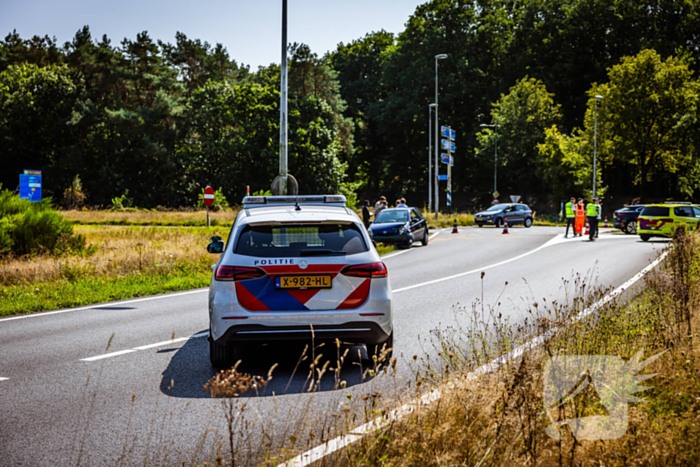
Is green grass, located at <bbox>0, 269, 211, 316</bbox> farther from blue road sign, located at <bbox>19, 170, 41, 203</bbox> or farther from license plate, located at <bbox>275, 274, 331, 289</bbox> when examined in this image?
blue road sign, located at <bbox>19, 170, 41, 203</bbox>

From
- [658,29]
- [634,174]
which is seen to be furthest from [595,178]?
[658,29]

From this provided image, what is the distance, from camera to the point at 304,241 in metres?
6.61

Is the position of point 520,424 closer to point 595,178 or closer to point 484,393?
point 484,393

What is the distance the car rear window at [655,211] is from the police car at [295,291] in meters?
25.0

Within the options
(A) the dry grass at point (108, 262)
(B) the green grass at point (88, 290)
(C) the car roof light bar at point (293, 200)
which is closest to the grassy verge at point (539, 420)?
(C) the car roof light bar at point (293, 200)

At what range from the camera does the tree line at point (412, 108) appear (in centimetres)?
5575

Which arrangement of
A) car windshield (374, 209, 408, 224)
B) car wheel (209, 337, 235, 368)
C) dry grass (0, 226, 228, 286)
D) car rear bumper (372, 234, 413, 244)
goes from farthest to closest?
1. car windshield (374, 209, 408, 224)
2. car rear bumper (372, 234, 413, 244)
3. dry grass (0, 226, 228, 286)
4. car wheel (209, 337, 235, 368)

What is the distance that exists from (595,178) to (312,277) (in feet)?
170

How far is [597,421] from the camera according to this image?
155 inches

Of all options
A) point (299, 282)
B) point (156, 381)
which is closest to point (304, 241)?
point (299, 282)

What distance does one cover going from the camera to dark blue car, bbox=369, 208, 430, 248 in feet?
78.3

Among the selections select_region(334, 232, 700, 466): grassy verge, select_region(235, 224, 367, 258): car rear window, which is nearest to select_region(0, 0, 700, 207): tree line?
select_region(235, 224, 367, 258): car rear window

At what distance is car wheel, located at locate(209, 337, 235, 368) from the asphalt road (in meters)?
Result: 0.14

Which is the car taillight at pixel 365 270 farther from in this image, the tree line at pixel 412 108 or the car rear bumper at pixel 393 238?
the tree line at pixel 412 108
